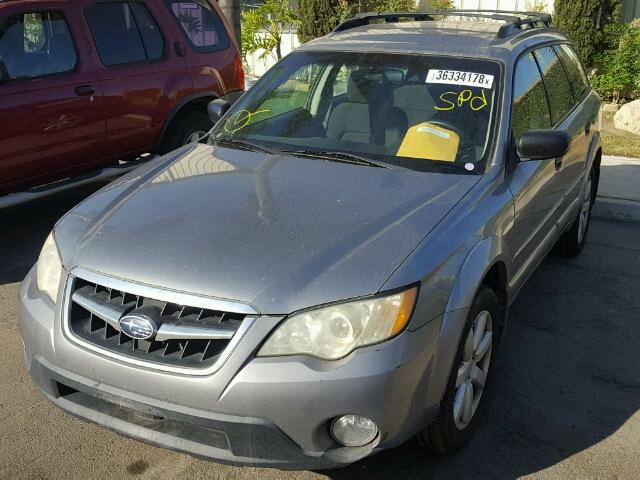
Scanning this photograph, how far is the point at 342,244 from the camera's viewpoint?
8.80 ft

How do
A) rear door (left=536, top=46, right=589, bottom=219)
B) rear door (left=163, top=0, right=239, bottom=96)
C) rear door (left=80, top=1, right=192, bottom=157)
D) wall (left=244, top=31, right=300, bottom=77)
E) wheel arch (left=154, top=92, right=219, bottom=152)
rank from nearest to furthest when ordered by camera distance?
rear door (left=536, top=46, right=589, bottom=219)
rear door (left=80, top=1, right=192, bottom=157)
wheel arch (left=154, top=92, right=219, bottom=152)
rear door (left=163, top=0, right=239, bottom=96)
wall (left=244, top=31, right=300, bottom=77)

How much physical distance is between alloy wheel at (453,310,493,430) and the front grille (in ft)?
3.25

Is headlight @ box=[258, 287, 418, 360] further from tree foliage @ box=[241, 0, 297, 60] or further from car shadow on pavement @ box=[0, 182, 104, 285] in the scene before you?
tree foliage @ box=[241, 0, 297, 60]

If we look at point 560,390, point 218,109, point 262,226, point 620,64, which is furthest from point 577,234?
point 620,64

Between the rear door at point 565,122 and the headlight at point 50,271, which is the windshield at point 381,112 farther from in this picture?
the headlight at point 50,271

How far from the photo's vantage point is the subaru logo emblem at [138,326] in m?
2.49

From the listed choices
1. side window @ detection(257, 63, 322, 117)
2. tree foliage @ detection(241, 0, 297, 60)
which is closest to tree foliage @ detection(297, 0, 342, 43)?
tree foliage @ detection(241, 0, 297, 60)

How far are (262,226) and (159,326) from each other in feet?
1.93

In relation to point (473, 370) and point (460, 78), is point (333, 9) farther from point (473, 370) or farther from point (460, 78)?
point (473, 370)

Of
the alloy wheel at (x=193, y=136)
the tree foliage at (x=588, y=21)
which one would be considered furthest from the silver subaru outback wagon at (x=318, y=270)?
the tree foliage at (x=588, y=21)

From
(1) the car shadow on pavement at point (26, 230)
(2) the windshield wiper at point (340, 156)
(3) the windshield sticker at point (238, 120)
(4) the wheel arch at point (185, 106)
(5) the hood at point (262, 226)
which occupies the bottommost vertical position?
(1) the car shadow on pavement at point (26, 230)

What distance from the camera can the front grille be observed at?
96.0 inches

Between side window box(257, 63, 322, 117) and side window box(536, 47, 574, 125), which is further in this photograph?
side window box(536, 47, 574, 125)

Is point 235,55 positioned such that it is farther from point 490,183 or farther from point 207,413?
point 207,413
